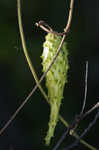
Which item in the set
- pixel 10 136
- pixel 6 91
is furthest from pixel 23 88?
pixel 10 136

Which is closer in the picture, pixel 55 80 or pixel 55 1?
pixel 55 80

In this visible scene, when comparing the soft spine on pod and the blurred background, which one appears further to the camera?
the blurred background

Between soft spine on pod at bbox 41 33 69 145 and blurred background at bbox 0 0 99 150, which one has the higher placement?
soft spine on pod at bbox 41 33 69 145

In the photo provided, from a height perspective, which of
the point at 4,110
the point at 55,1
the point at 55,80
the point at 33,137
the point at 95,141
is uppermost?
the point at 55,80

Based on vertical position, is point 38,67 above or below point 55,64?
below

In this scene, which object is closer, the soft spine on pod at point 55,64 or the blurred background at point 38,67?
the soft spine on pod at point 55,64

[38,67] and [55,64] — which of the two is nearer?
[55,64]

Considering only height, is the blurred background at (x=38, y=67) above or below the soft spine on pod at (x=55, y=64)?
below

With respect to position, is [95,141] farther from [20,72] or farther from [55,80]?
[55,80]
